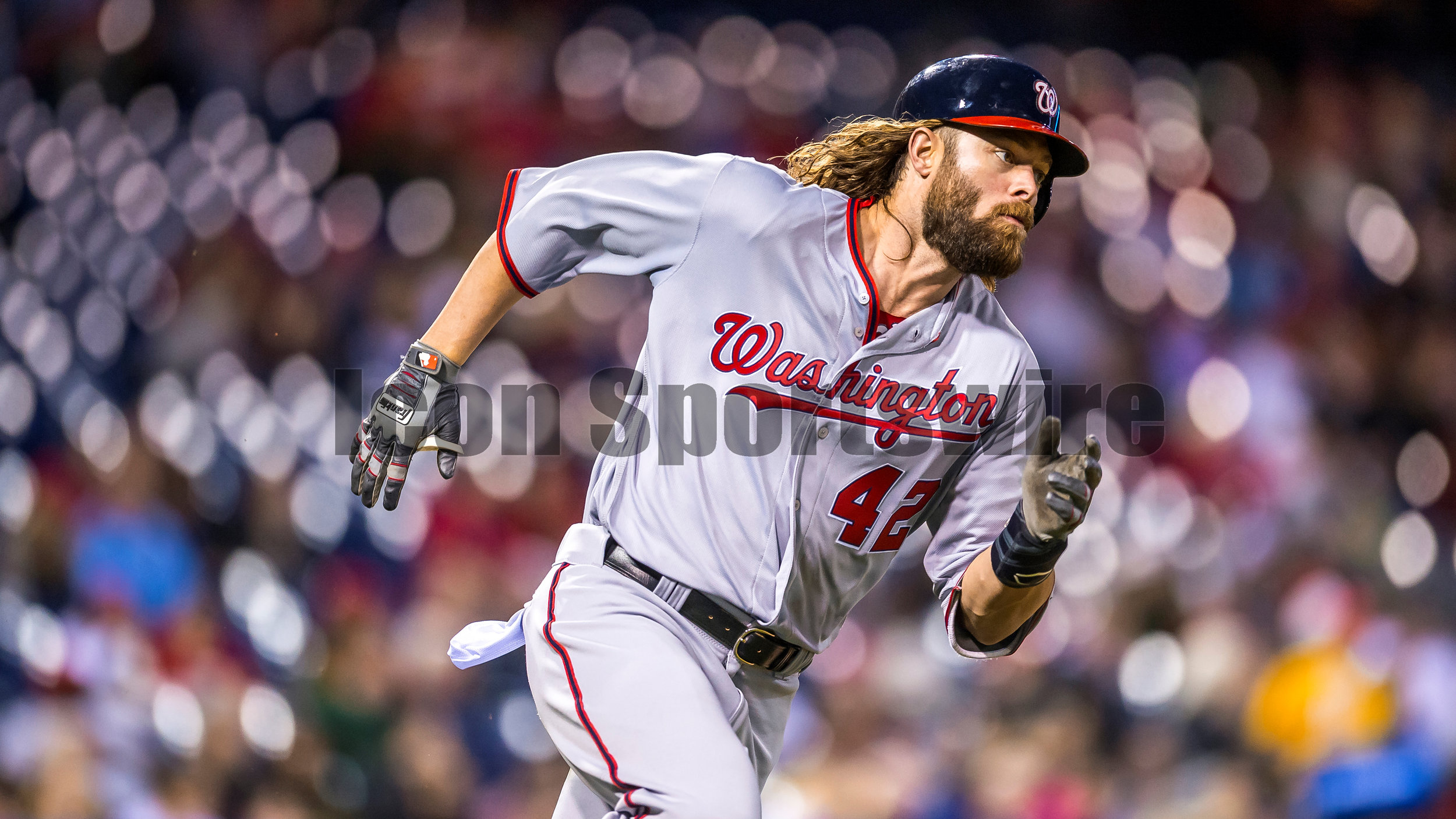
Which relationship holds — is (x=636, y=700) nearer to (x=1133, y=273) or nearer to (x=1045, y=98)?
(x=1045, y=98)

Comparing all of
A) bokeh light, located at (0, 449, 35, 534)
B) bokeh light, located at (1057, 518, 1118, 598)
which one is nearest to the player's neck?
bokeh light, located at (1057, 518, 1118, 598)

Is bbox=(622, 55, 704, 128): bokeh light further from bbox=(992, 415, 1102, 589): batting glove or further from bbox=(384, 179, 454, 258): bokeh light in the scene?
bbox=(992, 415, 1102, 589): batting glove

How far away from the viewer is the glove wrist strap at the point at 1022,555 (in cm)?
214

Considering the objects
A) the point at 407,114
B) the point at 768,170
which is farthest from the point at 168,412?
the point at 768,170

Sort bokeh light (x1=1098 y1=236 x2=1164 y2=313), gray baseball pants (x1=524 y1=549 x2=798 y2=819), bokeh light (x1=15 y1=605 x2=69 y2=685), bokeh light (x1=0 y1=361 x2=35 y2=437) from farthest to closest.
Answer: bokeh light (x1=1098 y1=236 x2=1164 y2=313) < bokeh light (x1=0 y1=361 x2=35 y2=437) < bokeh light (x1=15 y1=605 x2=69 y2=685) < gray baseball pants (x1=524 y1=549 x2=798 y2=819)

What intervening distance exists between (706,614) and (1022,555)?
0.60 meters

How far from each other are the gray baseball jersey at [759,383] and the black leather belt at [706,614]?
0.03 meters

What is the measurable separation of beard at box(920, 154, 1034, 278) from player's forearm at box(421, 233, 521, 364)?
2.74 ft

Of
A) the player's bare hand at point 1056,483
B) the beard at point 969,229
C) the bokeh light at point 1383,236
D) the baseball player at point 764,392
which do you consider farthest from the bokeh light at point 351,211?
the bokeh light at point 1383,236

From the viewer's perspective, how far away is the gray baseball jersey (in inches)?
88.0

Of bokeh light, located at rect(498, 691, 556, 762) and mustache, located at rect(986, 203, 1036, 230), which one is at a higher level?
mustache, located at rect(986, 203, 1036, 230)

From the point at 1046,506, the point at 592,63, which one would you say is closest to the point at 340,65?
the point at 592,63

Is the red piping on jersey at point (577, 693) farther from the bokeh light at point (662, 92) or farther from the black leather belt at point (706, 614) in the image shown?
the bokeh light at point (662, 92)

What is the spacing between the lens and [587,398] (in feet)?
17.0
